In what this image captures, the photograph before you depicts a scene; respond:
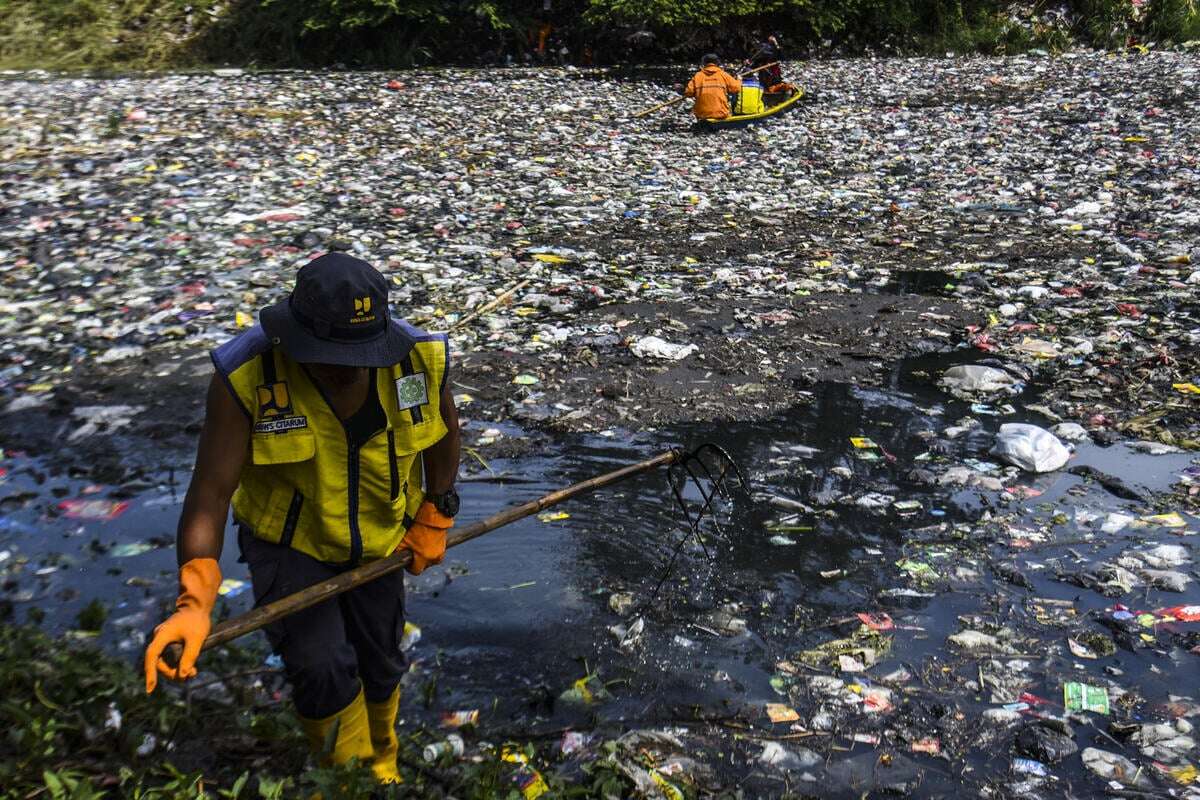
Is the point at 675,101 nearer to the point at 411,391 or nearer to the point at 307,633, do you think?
the point at 411,391

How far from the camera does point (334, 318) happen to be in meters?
2.23

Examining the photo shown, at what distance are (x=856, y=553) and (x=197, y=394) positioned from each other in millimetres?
3490

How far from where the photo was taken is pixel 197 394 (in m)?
5.41

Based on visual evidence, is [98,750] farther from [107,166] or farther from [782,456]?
[107,166]

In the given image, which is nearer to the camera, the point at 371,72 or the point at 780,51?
the point at 371,72

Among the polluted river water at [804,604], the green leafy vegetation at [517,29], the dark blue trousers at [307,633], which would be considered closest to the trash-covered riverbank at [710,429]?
the polluted river water at [804,604]

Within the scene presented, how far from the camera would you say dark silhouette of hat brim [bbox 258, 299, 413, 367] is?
2.23m

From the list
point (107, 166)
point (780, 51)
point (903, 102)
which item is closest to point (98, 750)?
point (107, 166)

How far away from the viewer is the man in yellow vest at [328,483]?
2264mm

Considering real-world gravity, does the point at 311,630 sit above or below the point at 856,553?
above

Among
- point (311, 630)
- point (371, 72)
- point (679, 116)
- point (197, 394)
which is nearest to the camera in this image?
point (311, 630)

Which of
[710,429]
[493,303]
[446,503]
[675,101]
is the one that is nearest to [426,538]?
[446,503]

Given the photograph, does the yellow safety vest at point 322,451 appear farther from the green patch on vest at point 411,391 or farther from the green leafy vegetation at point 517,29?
Answer: the green leafy vegetation at point 517,29

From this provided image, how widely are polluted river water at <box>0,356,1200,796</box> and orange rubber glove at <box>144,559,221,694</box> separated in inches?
46.8
